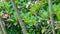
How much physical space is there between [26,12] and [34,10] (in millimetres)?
218

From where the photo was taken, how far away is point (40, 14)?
280cm

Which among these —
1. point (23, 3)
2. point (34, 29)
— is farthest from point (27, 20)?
point (23, 3)

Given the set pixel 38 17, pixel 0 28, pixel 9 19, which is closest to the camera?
pixel 0 28

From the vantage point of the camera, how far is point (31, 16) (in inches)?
112

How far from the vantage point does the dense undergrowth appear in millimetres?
2730

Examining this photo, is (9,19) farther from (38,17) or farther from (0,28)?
(0,28)

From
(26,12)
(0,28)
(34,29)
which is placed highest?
(0,28)

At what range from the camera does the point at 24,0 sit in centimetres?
336

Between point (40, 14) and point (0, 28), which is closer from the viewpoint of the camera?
point (0, 28)

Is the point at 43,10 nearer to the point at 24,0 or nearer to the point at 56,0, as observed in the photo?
the point at 56,0

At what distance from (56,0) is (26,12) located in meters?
0.51

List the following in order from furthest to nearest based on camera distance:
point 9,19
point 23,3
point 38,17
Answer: point 23,3 → point 9,19 → point 38,17

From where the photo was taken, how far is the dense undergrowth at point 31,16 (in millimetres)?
2730

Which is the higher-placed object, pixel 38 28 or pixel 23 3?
pixel 23 3
